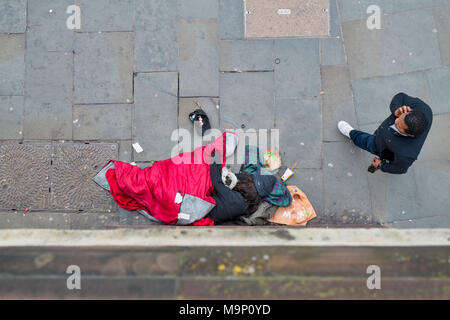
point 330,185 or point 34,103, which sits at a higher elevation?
point 34,103

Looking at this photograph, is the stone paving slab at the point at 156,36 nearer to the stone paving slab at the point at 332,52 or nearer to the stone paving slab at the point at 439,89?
the stone paving slab at the point at 332,52

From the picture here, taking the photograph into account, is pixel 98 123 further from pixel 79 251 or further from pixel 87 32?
pixel 79 251

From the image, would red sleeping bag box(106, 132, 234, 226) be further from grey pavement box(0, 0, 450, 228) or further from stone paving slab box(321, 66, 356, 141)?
stone paving slab box(321, 66, 356, 141)

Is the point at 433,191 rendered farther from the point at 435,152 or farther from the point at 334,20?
the point at 334,20

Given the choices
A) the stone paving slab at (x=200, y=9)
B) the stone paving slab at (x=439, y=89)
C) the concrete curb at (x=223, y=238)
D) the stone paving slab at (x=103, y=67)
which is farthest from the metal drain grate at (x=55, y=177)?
the stone paving slab at (x=439, y=89)

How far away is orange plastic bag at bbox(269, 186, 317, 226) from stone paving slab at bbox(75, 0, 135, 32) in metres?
3.40

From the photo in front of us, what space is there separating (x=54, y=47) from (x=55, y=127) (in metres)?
1.20

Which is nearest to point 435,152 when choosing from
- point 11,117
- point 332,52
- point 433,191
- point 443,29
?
point 433,191

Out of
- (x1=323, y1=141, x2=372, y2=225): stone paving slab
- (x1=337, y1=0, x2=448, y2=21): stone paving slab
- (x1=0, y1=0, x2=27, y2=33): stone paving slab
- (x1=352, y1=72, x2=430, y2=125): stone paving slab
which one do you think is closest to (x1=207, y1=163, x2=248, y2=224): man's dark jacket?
(x1=323, y1=141, x2=372, y2=225): stone paving slab

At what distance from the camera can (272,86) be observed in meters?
4.77

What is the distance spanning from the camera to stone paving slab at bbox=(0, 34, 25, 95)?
487 centimetres

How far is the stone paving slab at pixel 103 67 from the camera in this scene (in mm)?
4809
